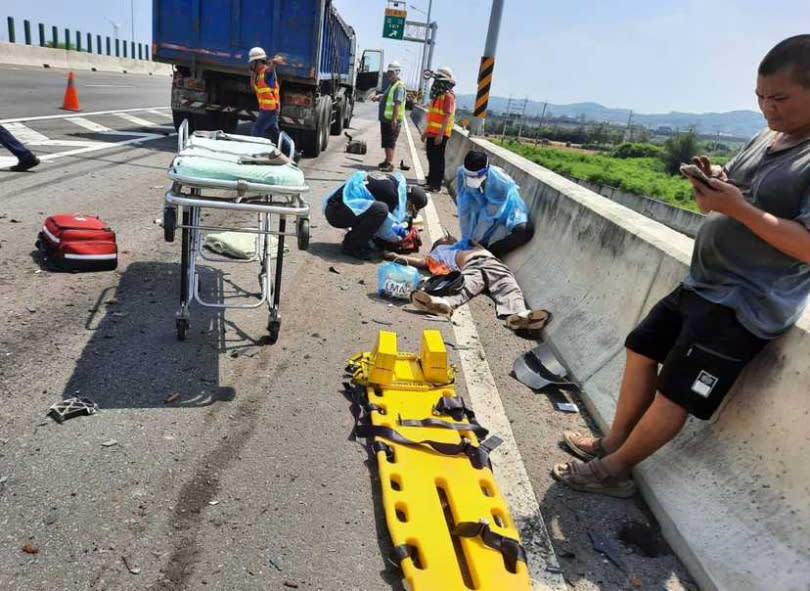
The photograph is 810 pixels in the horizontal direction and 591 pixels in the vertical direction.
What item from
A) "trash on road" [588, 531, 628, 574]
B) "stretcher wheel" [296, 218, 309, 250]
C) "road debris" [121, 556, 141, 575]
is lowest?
"trash on road" [588, 531, 628, 574]

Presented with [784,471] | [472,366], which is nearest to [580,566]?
[784,471]

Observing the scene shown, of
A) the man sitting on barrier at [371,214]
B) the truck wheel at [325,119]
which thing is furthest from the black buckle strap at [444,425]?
the truck wheel at [325,119]

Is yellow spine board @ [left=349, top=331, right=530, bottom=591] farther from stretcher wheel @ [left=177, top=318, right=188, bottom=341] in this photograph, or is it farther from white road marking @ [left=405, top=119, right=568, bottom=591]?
stretcher wheel @ [left=177, top=318, right=188, bottom=341]

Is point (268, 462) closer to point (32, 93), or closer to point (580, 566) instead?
point (580, 566)

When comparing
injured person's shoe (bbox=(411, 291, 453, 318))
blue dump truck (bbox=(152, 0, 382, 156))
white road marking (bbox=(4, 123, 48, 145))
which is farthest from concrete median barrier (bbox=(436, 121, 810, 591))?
white road marking (bbox=(4, 123, 48, 145))

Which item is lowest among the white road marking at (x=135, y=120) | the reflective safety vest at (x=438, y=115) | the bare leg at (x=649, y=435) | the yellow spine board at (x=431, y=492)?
the white road marking at (x=135, y=120)

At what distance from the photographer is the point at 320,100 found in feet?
45.2

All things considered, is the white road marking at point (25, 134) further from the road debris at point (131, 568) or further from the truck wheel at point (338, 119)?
the road debris at point (131, 568)

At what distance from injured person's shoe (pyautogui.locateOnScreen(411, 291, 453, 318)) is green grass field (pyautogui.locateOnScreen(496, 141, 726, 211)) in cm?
4050

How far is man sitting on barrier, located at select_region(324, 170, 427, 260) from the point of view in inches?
263

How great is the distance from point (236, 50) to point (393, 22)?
43660 mm

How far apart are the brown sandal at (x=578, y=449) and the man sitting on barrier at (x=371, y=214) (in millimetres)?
3747

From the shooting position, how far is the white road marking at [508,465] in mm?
2609

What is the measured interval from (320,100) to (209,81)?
232cm
